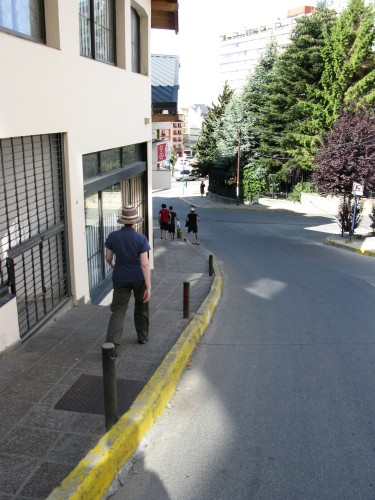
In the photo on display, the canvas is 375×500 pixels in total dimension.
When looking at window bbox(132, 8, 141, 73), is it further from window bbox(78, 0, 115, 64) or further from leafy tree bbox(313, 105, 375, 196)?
leafy tree bbox(313, 105, 375, 196)

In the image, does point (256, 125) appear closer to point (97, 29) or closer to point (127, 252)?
point (97, 29)

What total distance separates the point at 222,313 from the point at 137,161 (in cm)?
547

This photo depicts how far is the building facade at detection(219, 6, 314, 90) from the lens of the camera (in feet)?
433

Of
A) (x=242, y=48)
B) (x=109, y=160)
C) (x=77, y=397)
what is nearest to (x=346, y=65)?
(x=109, y=160)

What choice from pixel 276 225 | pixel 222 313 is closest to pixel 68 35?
pixel 222 313

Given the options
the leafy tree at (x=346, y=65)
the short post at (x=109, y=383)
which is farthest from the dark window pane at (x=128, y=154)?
the leafy tree at (x=346, y=65)

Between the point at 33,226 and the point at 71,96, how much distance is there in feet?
6.99

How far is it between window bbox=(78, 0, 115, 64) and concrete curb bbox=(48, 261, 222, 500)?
5.53m

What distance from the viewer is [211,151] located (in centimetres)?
5294

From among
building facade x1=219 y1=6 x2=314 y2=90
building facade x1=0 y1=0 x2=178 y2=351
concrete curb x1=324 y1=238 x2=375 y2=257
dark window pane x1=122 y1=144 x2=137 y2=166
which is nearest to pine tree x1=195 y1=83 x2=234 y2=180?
concrete curb x1=324 y1=238 x2=375 y2=257

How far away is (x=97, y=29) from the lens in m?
9.34

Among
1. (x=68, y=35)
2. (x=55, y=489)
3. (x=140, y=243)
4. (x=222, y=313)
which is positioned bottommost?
(x=222, y=313)

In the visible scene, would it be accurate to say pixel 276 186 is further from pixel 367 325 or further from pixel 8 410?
pixel 8 410

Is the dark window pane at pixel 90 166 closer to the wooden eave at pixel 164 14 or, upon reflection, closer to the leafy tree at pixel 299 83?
the wooden eave at pixel 164 14
